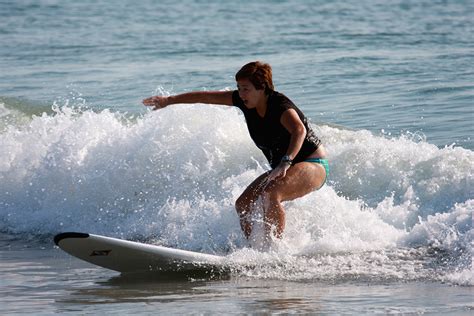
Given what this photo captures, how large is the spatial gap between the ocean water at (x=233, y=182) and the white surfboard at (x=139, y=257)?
132 mm

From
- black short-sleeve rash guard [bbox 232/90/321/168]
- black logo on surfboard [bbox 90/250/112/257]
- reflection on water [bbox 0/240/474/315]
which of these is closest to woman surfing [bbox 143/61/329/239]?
black short-sleeve rash guard [bbox 232/90/321/168]

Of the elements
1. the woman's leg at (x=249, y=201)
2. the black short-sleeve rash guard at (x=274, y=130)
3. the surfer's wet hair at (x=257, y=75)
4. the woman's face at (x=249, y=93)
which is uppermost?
the surfer's wet hair at (x=257, y=75)

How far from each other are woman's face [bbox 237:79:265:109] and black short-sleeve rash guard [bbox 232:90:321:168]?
7cm

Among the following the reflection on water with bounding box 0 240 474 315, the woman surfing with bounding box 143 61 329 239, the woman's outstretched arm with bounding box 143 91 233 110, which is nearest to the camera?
the reflection on water with bounding box 0 240 474 315

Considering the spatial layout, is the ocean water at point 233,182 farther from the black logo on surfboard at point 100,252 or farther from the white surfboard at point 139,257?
the black logo on surfboard at point 100,252

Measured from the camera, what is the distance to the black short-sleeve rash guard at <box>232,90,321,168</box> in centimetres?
792

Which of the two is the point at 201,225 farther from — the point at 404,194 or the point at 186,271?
the point at 404,194

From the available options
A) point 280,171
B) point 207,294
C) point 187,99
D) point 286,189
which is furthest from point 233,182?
point 207,294

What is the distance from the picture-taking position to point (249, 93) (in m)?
7.87

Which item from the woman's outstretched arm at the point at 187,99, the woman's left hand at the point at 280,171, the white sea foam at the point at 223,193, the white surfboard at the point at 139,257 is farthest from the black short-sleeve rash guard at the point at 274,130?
the white surfboard at the point at 139,257

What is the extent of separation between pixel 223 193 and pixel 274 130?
2.58 m

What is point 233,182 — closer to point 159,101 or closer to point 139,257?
point 159,101

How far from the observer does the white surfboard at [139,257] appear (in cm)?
793

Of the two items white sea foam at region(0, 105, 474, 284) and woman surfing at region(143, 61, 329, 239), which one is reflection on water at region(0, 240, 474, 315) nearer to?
white sea foam at region(0, 105, 474, 284)
